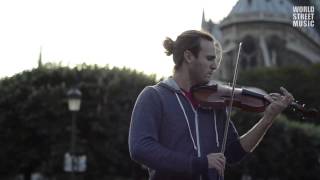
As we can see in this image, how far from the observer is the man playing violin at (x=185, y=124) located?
3783 mm

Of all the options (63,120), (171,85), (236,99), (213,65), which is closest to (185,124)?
(171,85)

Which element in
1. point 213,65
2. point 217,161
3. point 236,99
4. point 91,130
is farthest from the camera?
point 91,130

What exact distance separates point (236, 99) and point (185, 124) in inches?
19.8

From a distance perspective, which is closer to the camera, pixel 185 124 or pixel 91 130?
pixel 185 124

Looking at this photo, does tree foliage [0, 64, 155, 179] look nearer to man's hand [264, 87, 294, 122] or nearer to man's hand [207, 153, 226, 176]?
man's hand [264, 87, 294, 122]

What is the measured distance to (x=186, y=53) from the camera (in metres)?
4.11

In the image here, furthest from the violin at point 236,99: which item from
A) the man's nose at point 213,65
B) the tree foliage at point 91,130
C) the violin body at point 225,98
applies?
the tree foliage at point 91,130

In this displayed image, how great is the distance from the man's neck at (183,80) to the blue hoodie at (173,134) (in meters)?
0.03

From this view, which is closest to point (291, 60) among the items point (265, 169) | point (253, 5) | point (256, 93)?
point (253, 5)

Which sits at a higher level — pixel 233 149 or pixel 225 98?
pixel 225 98

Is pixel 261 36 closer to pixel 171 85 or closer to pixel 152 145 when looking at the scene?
pixel 171 85

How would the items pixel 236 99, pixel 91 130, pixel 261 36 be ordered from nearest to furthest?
pixel 236 99 < pixel 91 130 < pixel 261 36

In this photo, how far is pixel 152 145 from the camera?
12.5 feet

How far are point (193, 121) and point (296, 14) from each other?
0.92 meters
